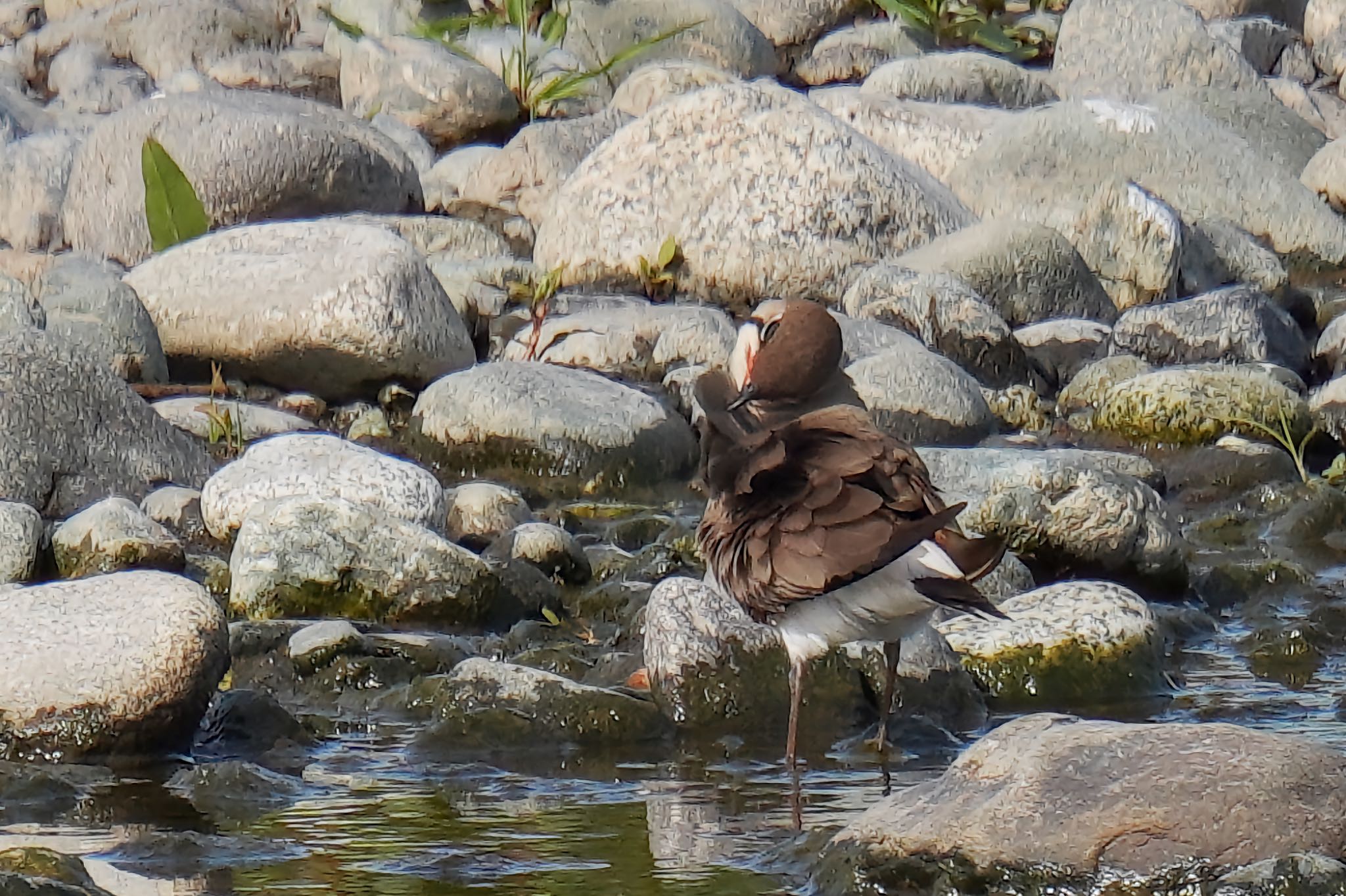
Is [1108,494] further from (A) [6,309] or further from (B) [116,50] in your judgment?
(B) [116,50]

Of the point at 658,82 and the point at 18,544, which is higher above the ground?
the point at 658,82

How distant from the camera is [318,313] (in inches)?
386

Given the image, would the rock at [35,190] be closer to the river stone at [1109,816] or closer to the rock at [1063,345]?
the rock at [1063,345]

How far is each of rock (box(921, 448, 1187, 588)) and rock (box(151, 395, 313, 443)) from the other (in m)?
3.19

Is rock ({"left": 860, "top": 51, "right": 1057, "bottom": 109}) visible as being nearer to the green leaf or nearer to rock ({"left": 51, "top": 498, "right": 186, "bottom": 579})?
the green leaf

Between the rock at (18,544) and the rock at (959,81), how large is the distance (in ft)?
27.3

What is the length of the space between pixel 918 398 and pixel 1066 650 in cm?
315

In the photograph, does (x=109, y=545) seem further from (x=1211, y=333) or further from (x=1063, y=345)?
(x=1211, y=333)

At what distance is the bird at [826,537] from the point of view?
5.23 meters

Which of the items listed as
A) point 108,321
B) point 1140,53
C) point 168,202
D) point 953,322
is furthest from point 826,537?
point 1140,53

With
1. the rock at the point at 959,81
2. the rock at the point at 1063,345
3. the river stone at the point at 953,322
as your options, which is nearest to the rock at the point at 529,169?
the rock at the point at 959,81

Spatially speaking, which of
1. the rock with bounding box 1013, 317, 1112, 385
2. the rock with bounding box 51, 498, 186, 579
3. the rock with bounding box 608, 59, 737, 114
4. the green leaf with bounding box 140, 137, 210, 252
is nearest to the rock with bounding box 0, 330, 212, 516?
the rock with bounding box 51, 498, 186, 579

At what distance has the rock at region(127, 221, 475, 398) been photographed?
981cm

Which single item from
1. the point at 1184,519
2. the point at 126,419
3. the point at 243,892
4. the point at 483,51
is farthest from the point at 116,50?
the point at 243,892
